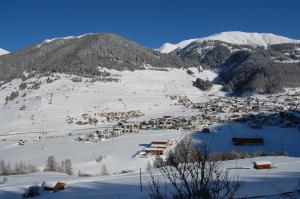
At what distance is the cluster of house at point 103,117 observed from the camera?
8189 centimetres

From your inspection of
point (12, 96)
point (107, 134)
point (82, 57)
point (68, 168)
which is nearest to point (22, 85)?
point (12, 96)

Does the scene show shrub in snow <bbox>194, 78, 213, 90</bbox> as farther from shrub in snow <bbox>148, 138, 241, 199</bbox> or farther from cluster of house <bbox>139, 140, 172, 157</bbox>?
shrub in snow <bbox>148, 138, 241, 199</bbox>

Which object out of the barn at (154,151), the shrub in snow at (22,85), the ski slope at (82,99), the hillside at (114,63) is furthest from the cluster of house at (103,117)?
the hillside at (114,63)

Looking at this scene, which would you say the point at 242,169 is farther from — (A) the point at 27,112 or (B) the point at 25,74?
(B) the point at 25,74

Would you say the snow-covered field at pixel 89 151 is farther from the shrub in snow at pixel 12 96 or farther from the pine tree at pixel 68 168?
the shrub in snow at pixel 12 96

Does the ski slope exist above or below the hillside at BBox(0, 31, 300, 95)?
below

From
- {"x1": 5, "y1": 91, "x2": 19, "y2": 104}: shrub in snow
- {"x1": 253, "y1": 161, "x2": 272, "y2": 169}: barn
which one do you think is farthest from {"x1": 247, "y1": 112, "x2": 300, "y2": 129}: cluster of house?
{"x1": 5, "y1": 91, "x2": 19, "y2": 104}: shrub in snow

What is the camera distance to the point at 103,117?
87125 mm

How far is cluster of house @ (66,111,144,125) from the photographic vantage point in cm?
8189

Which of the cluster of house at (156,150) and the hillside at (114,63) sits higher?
the hillside at (114,63)

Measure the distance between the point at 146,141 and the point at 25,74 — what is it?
102 metres

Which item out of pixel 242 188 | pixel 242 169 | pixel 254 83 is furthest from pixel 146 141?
pixel 254 83

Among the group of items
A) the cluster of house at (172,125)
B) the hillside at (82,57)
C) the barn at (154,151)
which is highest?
the hillside at (82,57)

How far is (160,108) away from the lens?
98.7 m
